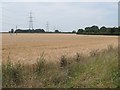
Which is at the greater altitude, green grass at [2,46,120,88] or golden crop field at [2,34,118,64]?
green grass at [2,46,120,88]

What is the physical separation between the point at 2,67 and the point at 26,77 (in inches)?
34.0

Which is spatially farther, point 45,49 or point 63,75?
point 45,49

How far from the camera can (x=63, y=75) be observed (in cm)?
890

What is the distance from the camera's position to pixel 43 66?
9.75 metres

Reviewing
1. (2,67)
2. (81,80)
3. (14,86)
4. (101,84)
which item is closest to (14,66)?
(2,67)

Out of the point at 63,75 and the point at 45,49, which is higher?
the point at 63,75

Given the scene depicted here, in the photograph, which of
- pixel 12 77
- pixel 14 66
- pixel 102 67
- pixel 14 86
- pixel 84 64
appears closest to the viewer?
pixel 14 86

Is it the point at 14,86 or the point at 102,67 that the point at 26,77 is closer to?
the point at 14,86

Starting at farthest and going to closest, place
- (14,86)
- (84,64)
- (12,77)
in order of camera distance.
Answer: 1. (84,64)
2. (12,77)
3. (14,86)

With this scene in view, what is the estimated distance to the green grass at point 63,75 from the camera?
804cm

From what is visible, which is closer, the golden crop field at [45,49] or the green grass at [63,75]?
the green grass at [63,75]

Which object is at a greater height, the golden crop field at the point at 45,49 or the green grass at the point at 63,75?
the green grass at the point at 63,75

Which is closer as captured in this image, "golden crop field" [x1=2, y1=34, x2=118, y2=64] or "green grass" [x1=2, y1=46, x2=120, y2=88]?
"green grass" [x1=2, y1=46, x2=120, y2=88]

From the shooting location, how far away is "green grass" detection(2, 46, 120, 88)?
26.4ft
